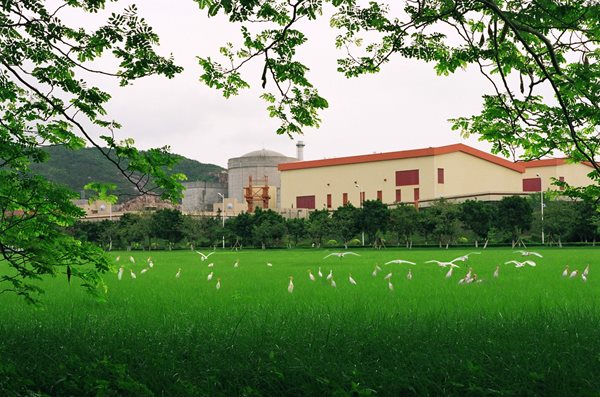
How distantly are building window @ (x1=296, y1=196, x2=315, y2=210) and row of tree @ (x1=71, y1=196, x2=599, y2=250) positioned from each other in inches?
526

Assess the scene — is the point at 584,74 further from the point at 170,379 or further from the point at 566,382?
the point at 170,379

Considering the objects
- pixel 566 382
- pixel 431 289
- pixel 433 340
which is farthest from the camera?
pixel 431 289

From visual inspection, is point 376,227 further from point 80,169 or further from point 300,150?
point 80,169

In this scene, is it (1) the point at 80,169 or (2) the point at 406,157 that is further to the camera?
(1) the point at 80,169

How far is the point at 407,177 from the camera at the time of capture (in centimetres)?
7469

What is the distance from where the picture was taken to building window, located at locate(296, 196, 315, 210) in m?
84.8

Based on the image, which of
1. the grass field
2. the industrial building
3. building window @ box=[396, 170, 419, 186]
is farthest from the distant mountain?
the grass field

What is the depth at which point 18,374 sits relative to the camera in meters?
6.05

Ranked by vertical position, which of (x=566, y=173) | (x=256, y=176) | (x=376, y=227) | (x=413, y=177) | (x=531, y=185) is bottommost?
(x=376, y=227)

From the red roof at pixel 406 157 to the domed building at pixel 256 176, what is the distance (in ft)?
23.1

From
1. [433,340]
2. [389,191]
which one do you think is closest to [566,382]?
[433,340]

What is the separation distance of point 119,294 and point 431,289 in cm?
710

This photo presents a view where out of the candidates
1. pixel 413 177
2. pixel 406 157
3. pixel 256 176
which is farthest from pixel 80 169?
pixel 413 177

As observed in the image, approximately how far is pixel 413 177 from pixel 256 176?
93.8ft
